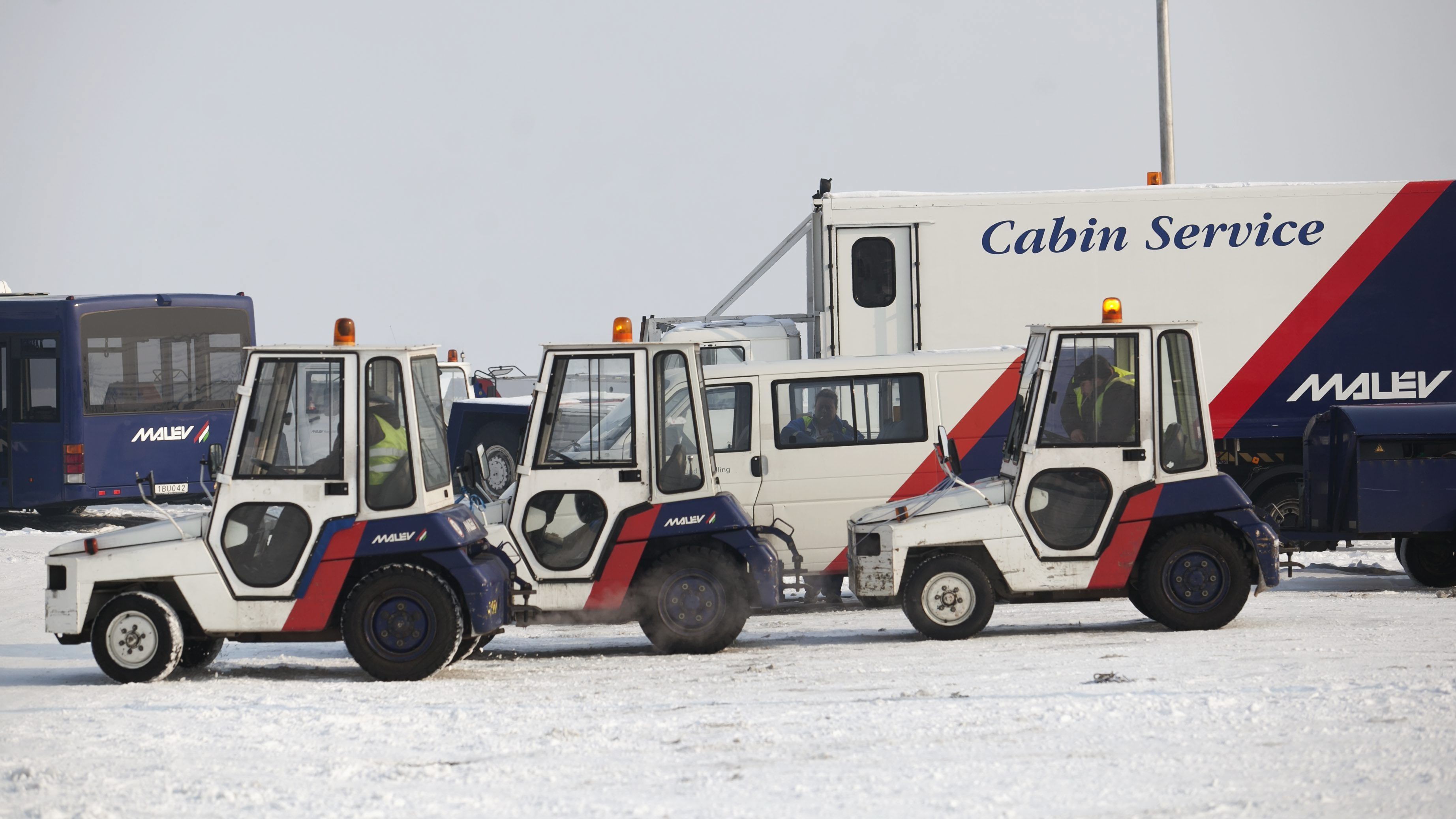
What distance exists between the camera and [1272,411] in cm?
1414

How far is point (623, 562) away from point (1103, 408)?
3.36 meters

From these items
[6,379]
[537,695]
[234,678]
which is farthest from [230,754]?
[6,379]

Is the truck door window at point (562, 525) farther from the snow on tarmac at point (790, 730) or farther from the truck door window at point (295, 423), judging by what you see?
the truck door window at point (295, 423)

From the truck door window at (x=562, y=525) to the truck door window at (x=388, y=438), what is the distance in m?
1.02

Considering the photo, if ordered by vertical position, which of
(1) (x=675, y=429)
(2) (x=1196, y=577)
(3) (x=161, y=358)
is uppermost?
(3) (x=161, y=358)

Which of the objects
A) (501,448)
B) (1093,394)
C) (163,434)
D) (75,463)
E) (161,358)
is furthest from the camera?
(161,358)

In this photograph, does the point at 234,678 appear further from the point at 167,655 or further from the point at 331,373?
the point at 331,373

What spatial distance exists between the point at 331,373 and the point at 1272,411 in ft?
30.9

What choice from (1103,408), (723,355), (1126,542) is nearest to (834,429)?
(1103,408)

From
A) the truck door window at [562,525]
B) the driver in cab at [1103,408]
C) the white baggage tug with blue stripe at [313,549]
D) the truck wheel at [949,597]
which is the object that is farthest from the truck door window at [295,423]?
the driver in cab at [1103,408]

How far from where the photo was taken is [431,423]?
900cm

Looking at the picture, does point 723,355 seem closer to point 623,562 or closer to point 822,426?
point 822,426

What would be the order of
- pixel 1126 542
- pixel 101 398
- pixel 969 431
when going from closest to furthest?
pixel 1126 542
pixel 969 431
pixel 101 398

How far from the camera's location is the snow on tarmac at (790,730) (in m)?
5.69
